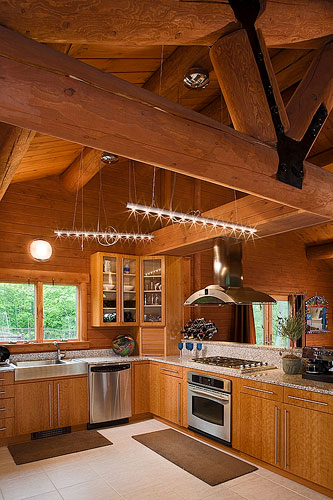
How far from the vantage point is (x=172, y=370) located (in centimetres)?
523

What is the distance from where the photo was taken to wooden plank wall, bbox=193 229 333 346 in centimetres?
737

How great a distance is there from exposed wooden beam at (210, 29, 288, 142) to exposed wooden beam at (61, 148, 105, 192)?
2.34 meters

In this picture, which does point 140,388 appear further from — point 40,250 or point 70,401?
point 40,250

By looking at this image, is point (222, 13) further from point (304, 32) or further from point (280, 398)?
point (280, 398)

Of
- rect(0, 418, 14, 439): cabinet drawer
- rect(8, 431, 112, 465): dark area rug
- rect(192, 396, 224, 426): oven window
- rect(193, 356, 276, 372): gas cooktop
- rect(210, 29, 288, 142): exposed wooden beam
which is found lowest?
rect(8, 431, 112, 465): dark area rug

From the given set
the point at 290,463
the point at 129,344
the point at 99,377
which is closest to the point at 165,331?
the point at 129,344

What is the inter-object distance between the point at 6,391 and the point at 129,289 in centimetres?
217

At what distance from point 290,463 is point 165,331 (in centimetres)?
271

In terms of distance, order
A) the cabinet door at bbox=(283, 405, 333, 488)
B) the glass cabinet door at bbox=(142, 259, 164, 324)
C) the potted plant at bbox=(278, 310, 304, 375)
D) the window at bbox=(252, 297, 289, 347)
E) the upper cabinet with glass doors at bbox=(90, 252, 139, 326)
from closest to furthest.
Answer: the cabinet door at bbox=(283, 405, 333, 488), the potted plant at bbox=(278, 310, 304, 375), the upper cabinet with glass doors at bbox=(90, 252, 139, 326), the glass cabinet door at bbox=(142, 259, 164, 324), the window at bbox=(252, 297, 289, 347)

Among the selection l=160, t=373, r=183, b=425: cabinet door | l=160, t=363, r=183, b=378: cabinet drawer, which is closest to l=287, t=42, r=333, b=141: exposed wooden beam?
l=160, t=363, r=183, b=378: cabinet drawer

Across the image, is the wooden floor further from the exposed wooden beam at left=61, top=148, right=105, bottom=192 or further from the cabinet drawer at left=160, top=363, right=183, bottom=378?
the exposed wooden beam at left=61, top=148, right=105, bottom=192

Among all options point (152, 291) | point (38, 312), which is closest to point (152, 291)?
point (152, 291)

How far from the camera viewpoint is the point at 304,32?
278 cm

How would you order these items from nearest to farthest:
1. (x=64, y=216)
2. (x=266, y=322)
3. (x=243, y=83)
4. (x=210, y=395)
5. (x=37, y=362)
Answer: (x=243, y=83), (x=210, y=395), (x=37, y=362), (x=64, y=216), (x=266, y=322)
